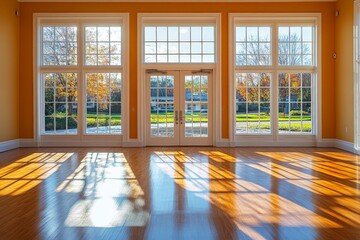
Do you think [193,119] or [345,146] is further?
[193,119]

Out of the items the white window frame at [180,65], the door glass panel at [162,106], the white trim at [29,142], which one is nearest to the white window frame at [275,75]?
the white window frame at [180,65]

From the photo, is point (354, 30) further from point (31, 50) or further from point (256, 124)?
point (31, 50)

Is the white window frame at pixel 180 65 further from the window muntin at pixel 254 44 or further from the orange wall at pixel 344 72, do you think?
the orange wall at pixel 344 72

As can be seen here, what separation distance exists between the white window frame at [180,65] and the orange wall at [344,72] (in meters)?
3.15

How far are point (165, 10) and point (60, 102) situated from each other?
389 cm

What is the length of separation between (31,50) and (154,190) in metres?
6.98

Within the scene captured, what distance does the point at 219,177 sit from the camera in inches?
218

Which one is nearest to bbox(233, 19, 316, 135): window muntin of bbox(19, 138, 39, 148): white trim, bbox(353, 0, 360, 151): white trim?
bbox(353, 0, 360, 151): white trim

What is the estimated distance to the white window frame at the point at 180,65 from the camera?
32.2ft

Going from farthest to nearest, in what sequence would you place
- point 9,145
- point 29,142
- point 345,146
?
point 29,142 < point 9,145 < point 345,146

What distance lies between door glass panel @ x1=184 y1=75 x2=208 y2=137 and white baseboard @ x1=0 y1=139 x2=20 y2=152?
4.64 metres

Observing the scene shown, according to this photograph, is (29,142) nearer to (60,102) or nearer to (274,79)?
(60,102)

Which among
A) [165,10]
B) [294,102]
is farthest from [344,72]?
[165,10]

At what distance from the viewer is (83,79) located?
998 cm
